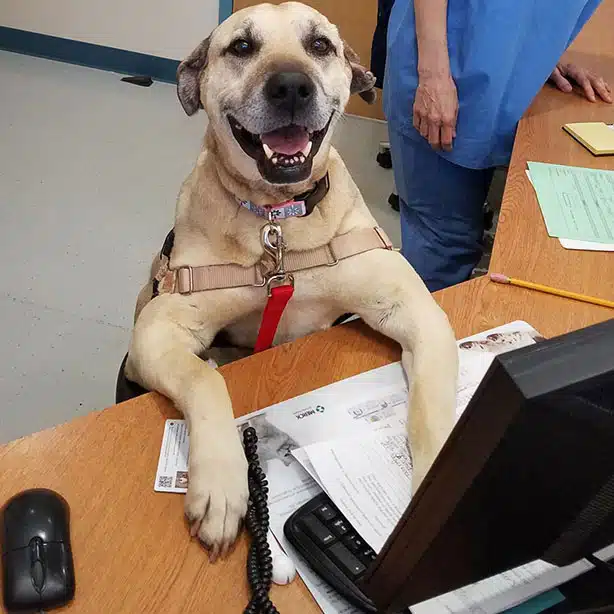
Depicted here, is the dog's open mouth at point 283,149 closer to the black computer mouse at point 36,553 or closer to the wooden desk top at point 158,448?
the wooden desk top at point 158,448

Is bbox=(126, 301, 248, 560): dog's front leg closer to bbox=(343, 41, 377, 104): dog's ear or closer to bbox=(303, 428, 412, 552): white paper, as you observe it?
bbox=(303, 428, 412, 552): white paper

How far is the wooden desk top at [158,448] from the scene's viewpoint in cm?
63

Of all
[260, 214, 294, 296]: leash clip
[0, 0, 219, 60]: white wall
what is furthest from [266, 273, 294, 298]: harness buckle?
[0, 0, 219, 60]: white wall

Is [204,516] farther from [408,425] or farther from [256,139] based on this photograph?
[256,139]

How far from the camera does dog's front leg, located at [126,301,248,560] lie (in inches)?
26.7

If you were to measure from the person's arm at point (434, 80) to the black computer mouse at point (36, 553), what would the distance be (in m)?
1.09

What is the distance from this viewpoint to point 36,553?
61 centimetres

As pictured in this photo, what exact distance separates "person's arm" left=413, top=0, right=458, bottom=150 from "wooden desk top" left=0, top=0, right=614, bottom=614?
0.30m

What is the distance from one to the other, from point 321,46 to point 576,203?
1.85 feet

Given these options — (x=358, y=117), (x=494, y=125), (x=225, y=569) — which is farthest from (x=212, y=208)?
(x=358, y=117)

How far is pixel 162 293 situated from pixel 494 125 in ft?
2.82

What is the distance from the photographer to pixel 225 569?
0.65 m

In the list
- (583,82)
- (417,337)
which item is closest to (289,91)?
(417,337)

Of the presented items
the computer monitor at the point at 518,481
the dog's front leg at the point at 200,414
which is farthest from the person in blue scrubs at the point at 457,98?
the computer monitor at the point at 518,481
